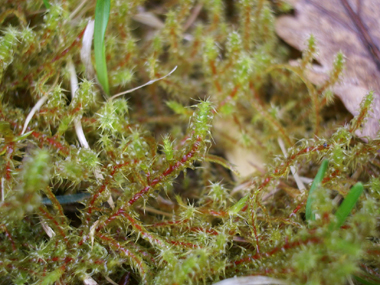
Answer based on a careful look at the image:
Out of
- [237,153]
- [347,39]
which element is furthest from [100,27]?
[347,39]

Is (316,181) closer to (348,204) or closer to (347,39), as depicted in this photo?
(348,204)

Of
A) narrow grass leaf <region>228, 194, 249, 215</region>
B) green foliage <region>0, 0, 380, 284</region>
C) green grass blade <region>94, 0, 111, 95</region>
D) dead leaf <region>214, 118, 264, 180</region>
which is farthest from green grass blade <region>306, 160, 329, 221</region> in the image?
green grass blade <region>94, 0, 111, 95</region>

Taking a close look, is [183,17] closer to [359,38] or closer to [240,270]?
[359,38]

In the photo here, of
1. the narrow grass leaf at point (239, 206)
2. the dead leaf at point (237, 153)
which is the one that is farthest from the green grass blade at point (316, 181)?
the dead leaf at point (237, 153)

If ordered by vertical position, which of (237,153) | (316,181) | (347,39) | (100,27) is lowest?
(237,153)

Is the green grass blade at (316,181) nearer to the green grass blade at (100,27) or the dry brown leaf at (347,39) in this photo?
the dry brown leaf at (347,39)

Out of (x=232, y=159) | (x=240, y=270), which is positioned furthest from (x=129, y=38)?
(x=240, y=270)

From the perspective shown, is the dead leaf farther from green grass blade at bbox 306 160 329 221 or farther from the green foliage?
green grass blade at bbox 306 160 329 221
